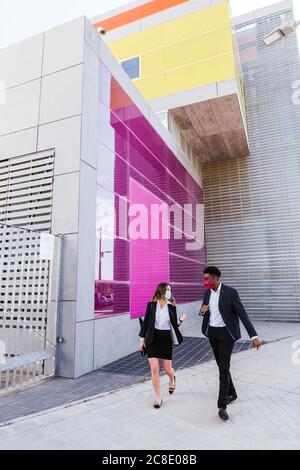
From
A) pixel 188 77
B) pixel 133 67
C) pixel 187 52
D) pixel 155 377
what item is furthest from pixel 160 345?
pixel 133 67

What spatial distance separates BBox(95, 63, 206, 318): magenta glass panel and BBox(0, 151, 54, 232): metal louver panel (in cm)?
113

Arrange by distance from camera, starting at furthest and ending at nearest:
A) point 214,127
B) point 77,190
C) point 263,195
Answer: point 263,195
point 214,127
point 77,190

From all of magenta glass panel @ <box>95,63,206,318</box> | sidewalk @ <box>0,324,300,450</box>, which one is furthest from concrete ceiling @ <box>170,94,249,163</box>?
sidewalk @ <box>0,324,300,450</box>

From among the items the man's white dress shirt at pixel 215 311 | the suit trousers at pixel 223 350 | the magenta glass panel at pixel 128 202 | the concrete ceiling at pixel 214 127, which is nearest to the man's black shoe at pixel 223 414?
the suit trousers at pixel 223 350

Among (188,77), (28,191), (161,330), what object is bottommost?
(161,330)

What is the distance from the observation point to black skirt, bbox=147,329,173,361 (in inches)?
184

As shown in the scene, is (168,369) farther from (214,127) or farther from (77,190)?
(214,127)

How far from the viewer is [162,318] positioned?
4.77m

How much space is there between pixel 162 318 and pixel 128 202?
15.5ft

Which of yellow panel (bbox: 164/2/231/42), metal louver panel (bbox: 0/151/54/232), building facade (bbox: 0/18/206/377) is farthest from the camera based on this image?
yellow panel (bbox: 164/2/231/42)

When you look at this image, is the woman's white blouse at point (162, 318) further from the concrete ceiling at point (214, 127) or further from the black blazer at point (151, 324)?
the concrete ceiling at point (214, 127)

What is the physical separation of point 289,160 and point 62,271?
13038 mm

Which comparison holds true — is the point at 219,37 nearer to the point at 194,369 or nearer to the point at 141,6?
the point at 141,6

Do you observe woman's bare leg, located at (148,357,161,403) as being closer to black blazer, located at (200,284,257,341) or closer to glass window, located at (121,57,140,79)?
black blazer, located at (200,284,257,341)
